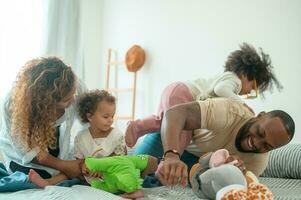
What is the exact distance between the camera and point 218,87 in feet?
5.73

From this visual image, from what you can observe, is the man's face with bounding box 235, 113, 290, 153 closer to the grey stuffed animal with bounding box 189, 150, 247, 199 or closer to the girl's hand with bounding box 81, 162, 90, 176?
the grey stuffed animal with bounding box 189, 150, 247, 199

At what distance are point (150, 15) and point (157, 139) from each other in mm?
1603

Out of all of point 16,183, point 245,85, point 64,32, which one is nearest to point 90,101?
point 16,183

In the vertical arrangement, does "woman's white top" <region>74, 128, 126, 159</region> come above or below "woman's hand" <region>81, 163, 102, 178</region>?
above

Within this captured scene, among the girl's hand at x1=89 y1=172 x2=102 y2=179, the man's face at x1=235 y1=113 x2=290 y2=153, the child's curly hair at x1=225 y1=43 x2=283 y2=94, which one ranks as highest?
the child's curly hair at x1=225 y1=43 x2=283 y2=94

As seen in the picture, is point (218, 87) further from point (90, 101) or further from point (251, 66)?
point (90, 101)

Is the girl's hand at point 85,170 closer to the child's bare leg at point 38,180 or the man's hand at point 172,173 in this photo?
the child's bare leg at point 38,180

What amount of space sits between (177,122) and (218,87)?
0.56 meters

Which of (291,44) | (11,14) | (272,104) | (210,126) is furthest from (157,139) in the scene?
(11,14)

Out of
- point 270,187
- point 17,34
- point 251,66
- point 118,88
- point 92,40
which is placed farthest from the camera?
point 92,40

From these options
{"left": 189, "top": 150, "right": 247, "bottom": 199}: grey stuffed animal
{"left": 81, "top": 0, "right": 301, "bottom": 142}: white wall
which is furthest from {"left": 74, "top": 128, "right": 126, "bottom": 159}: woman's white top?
{"left": 81, "top": 0, "right": 301, "bottom": 142}: white wall

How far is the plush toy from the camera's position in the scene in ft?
2.87

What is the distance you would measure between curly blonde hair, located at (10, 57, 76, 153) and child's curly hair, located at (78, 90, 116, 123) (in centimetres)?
14

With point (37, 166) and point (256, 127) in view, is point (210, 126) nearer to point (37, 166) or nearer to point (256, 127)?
point (256, 127)
